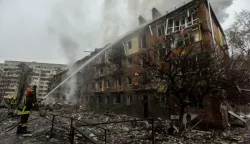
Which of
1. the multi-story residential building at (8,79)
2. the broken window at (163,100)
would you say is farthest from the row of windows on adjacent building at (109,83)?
the multi-story residential building at (8,79)

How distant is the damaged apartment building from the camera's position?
1574 centimetres

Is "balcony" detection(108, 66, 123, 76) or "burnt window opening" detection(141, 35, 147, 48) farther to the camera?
"balcony" detection(108, 66, 123, 76)

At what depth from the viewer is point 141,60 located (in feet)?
49.4

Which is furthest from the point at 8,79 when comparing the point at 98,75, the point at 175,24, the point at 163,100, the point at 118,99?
the point at 175,24

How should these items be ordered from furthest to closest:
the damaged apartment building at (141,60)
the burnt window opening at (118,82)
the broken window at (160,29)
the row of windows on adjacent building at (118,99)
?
the burnt window opening at (118,82) → the broken window at (160,29) → the row of windows on adjacent building at (118,99) → the damaged apartment building at (141,60)

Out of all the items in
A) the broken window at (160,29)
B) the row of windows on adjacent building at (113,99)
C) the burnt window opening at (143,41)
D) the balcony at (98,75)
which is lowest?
the row of windows on adjacent building at (113,99)

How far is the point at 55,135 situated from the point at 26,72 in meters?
35.0

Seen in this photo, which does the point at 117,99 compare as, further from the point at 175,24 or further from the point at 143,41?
the point at 175,24

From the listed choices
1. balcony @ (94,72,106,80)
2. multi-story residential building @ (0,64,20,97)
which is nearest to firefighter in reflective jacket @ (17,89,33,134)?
balcony @ (94,72,106,80)

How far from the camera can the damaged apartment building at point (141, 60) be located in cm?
1574

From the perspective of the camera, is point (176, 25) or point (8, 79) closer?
point (176, 25)

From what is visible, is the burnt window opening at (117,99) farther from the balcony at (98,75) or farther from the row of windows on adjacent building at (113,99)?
the balcony at (98,75)

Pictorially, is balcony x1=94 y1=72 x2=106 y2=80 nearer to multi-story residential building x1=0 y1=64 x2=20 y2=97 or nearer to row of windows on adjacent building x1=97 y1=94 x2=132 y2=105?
row of windows on adjacent building x1=97 y1=94 x2=132 y2=105

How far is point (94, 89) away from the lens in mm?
28672
